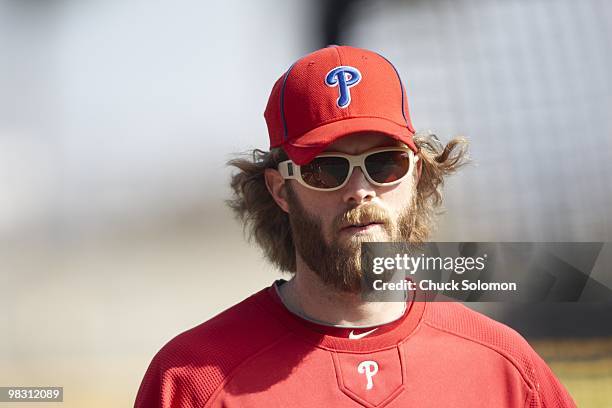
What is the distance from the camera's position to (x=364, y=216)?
5.65 ft

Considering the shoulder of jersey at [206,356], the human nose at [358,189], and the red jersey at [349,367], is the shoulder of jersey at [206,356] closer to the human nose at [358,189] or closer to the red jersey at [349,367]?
the red jersey at [349,367]

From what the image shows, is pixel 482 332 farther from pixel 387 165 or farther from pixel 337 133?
pixel 337 133

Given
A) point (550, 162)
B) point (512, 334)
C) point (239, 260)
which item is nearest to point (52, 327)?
point (239, 260)

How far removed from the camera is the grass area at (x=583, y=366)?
4207mm

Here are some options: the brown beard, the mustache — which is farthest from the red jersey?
the mustache

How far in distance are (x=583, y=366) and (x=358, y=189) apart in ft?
10.9

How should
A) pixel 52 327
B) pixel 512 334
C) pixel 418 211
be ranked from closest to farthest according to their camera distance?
pixel 512 334, pixel 418 211, pixel 52 327

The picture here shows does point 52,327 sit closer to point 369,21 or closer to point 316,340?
point 369,21

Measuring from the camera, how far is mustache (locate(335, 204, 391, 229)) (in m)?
1.72

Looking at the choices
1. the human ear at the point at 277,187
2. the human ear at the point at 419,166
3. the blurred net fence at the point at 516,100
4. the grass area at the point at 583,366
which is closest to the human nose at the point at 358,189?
the human ear at the point at 277,187

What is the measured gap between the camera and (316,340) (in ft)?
5.71

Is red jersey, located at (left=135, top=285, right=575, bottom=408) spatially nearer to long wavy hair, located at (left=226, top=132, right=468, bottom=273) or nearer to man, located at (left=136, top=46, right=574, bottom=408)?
man, located at (left=136, top=46, right=574, bottom=408)

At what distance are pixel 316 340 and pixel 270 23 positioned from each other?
4162mm

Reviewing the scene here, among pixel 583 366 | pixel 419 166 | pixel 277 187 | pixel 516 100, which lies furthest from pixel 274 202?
pixel 516 100
